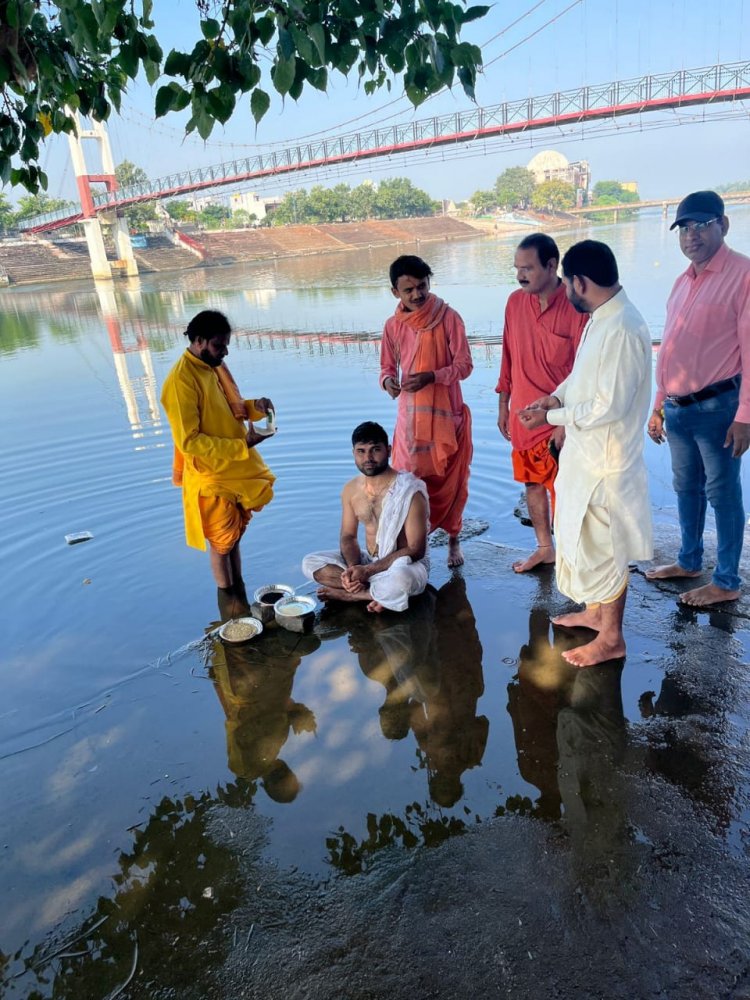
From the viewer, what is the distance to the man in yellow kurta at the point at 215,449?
342 centimetres

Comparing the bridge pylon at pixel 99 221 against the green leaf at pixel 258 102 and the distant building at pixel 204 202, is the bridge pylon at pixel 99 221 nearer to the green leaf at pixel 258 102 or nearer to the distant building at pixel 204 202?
the distant building at pixel 204 202

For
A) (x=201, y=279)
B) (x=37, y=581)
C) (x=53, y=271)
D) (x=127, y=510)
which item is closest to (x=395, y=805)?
(x=37, y=581)

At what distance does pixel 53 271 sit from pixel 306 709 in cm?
4343

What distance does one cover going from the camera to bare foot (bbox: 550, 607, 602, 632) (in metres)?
3.17

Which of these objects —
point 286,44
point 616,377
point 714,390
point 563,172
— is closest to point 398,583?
point 616,377

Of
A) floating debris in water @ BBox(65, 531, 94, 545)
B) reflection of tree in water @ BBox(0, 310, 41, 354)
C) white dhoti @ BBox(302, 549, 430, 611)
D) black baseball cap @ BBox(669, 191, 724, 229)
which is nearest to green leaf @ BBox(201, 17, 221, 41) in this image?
black baseball cap @ BBox(669, 191, 724, 229)

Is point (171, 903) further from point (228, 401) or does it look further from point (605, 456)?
point (228, 401)

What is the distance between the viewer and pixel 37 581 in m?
4.22

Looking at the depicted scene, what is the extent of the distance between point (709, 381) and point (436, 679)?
179 centimetres

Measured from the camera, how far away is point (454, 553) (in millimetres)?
4027

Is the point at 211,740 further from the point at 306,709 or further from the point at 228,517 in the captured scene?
the point at 228,517

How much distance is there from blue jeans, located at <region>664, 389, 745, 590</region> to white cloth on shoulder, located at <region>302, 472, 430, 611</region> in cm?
127

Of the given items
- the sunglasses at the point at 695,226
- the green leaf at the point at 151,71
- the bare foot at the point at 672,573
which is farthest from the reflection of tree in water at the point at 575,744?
the green leaf at the point at 151,71

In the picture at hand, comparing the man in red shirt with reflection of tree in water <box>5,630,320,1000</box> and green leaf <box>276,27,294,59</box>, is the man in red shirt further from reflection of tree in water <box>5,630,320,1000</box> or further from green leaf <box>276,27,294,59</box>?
reflection of tree in water <box>5,630,320,1000</box>
